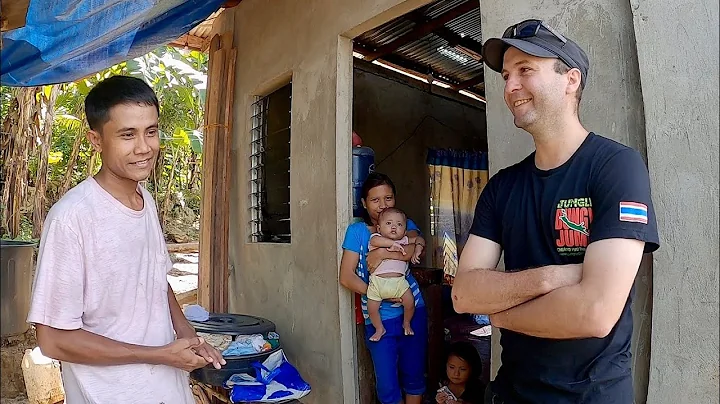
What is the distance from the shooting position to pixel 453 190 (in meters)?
6.42

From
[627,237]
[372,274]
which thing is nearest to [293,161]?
[372,274]

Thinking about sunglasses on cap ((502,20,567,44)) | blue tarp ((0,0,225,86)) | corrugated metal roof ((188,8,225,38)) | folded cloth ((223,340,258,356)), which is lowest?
folded cloth ((223,340,258,356))

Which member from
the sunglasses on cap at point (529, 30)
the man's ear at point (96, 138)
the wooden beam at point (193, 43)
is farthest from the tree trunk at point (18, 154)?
the sunglasses on cap at point (529, 30)

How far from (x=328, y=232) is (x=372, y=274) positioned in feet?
1.69

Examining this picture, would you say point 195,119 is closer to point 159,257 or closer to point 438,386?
point 438,386

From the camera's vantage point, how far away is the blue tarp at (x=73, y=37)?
2652 millimetres

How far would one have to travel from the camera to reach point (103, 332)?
6.19 feet

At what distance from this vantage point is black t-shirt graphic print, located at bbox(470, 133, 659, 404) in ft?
5.41

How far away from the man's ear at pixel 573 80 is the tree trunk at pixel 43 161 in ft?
23.8

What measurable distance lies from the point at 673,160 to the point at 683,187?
0.33 feet

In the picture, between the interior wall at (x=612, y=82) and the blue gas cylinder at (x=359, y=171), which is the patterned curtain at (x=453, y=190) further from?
the interior wall at (x=612, y=82)

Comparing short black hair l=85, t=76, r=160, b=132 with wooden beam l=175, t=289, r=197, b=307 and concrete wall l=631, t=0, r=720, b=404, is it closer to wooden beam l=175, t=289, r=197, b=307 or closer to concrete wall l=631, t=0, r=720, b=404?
concrete wall l=631, t=0, r=720, b=404

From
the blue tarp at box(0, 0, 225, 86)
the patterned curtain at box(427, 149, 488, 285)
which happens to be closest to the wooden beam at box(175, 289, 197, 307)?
the patterned curtain at box(427, 149, 488, 285)

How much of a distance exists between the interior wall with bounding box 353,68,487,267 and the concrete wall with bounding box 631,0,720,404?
4939 millimetres
